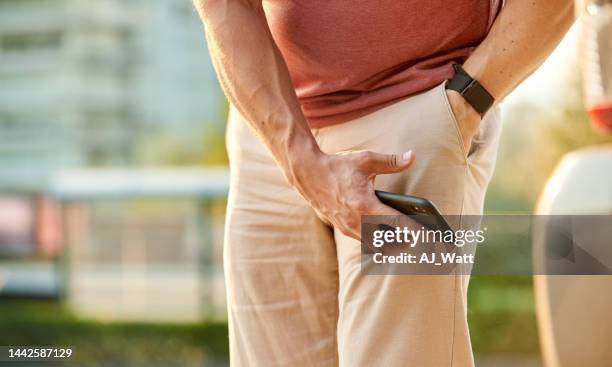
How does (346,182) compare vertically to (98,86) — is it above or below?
below

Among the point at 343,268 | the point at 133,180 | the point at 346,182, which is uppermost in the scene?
the point at 133,180

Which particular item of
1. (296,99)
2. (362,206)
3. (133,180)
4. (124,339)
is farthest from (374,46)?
(133,180)

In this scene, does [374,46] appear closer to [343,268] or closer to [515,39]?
[515,39]

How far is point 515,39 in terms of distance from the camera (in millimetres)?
1416

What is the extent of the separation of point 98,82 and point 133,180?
23.5 ft

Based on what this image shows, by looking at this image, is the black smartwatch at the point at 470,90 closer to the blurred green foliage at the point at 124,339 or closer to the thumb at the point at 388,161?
the thumb at the point at 388,161

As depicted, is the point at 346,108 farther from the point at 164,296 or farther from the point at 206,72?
the point at 206,72

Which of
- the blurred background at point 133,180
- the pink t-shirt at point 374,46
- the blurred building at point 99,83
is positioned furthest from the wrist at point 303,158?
the blurred building at point 99,83

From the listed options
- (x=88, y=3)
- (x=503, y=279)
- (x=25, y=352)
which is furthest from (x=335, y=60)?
(x=88, y=3)

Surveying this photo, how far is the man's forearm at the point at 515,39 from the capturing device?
1403mm

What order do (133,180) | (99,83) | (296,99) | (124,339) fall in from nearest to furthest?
1. (296,99)
2. (124,339)
3. (133,180)
4. (99,83)

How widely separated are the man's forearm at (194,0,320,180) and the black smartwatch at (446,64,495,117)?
0.22 m

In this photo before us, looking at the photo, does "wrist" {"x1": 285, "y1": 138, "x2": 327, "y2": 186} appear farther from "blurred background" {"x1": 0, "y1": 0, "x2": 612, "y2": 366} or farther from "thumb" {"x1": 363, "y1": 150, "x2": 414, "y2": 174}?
"blurred background" {"x1": 0, "y1": 0, "x2": 612, "y2": 366}

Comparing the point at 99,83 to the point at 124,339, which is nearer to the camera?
the point at 124,339
